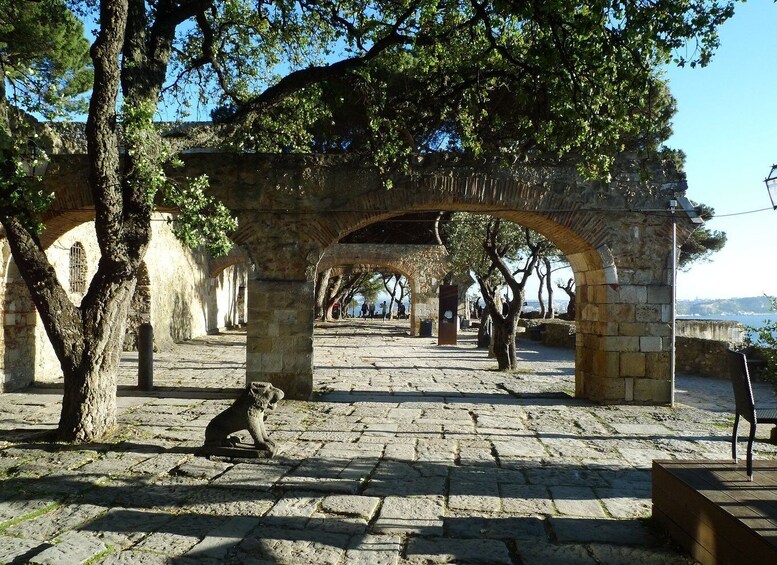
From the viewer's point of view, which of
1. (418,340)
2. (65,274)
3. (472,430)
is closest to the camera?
(472,430)

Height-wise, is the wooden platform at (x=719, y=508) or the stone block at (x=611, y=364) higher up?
the stone block at (x=611, y=364)

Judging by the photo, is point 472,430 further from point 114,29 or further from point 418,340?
point 418,340

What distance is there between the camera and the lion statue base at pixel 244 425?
543cm

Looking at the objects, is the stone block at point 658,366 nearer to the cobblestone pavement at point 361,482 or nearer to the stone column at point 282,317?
the cobblestone pavement at point 361,482

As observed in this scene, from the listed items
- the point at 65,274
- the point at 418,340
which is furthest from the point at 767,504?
the point at 418,340

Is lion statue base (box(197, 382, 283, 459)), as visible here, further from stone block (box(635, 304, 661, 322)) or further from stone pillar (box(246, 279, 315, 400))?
stone block (box(635, 304, 661, 322))

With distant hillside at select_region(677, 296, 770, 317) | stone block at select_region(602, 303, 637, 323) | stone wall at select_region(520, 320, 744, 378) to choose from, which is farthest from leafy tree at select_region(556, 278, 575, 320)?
distant hillside at select_region(677, 296, 770, 317)

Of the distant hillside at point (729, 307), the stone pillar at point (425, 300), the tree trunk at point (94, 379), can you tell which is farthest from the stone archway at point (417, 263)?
the distant hillside at point (729, 307)

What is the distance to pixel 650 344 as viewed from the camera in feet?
27.4

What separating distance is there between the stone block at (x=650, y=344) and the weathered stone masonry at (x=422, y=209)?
14mm

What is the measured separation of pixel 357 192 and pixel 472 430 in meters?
3.48

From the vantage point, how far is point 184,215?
5.90m

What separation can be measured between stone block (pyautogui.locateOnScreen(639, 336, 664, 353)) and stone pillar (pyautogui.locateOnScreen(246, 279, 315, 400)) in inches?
178

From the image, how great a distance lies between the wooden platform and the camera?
2736 millimetres
